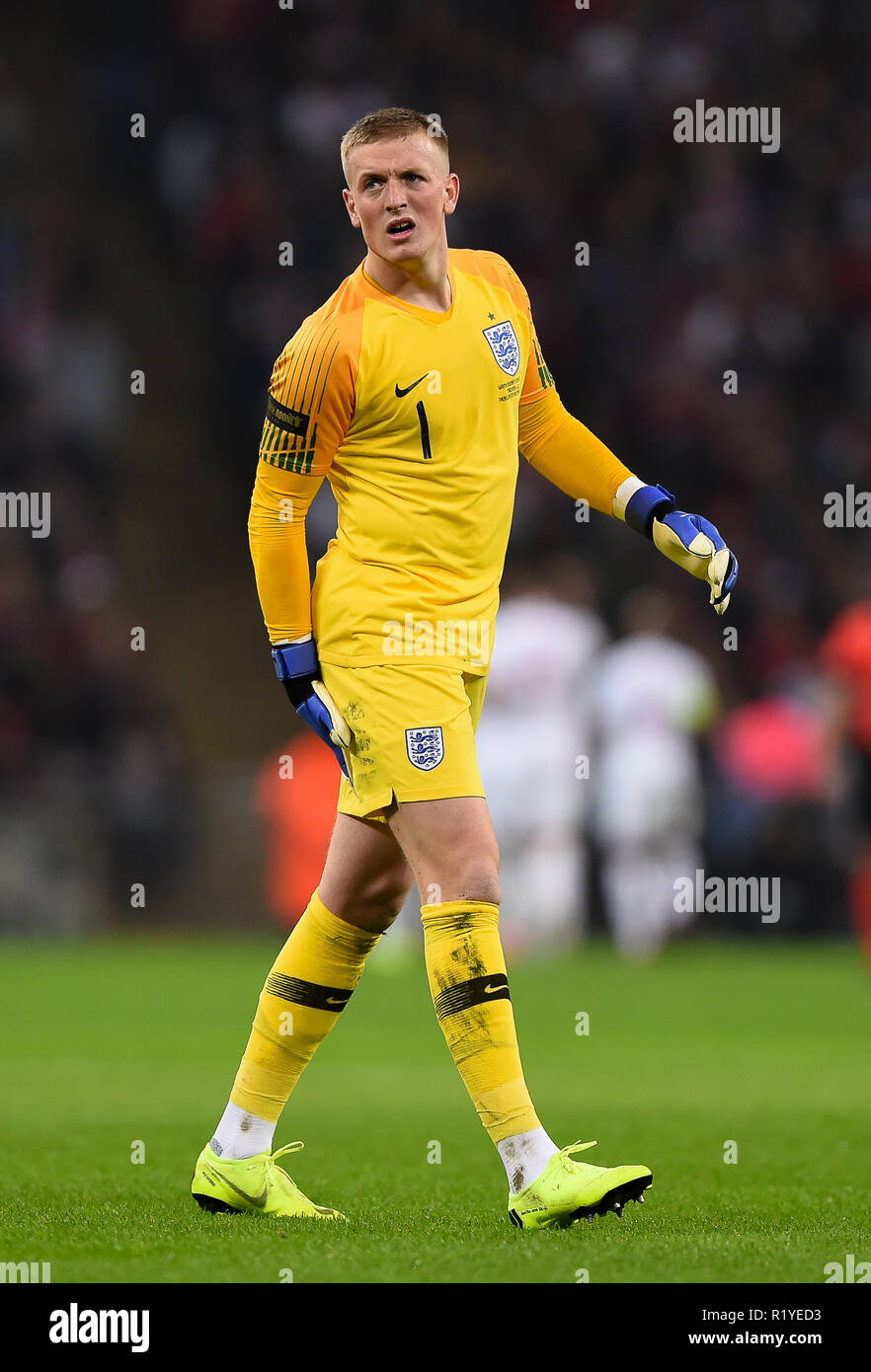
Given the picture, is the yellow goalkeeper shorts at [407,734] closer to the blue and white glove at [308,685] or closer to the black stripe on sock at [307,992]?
the blue and white glove at [308,685]

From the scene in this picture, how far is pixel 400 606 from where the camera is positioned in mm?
4648

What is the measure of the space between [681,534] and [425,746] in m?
0.85

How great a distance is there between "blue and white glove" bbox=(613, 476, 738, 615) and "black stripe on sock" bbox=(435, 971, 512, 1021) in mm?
981

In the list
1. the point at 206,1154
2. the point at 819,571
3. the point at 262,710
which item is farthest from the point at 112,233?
the point at 206,1154

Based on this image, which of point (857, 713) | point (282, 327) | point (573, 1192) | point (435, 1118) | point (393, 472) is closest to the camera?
point (573, 1192)

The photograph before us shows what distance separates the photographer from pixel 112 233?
1759 cm

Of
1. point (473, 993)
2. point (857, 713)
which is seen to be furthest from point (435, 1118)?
point (857, 713)

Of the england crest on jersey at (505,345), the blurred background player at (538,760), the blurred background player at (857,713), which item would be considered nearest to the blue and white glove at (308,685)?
the england crest on jersey at (505,345)

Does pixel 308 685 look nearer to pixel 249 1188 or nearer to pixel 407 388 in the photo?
pixel 407 388

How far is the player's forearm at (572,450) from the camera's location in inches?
201

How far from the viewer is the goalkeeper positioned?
4.51m

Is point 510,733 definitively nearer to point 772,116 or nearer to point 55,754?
point 55,754

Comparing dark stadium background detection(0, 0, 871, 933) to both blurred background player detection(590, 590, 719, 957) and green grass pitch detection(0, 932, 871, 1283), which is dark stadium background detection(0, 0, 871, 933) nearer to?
blurred background player detection(590, 590, 719, 957)
